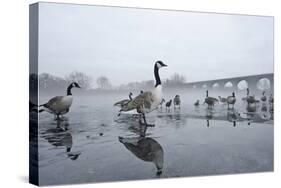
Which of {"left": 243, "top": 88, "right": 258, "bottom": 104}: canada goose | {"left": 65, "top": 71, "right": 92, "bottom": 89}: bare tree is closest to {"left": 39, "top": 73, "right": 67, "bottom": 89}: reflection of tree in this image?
{"left": 65, "top": 71, "right": 92, "bottom": 89}: bare tree

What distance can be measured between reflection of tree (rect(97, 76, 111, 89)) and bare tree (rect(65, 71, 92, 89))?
13cm

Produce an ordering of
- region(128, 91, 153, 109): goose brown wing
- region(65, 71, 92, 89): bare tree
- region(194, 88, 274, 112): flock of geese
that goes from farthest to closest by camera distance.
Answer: region(194, 88, 274, 112): flock of geese → region(128, 91, 153, 109): goose brown wing → region(65, 71, 92, 89): bare tree

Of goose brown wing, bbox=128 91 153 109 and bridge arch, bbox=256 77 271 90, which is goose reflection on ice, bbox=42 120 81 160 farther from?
bridge arch, bbox=256 77 271 90

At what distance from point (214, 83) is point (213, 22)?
0.88m

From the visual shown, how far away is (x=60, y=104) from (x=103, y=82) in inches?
26.4

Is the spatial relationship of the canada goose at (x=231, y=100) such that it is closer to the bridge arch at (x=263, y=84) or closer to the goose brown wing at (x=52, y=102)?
the bridge arch at (x=263, y=84)

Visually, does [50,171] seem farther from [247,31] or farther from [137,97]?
[247,31]

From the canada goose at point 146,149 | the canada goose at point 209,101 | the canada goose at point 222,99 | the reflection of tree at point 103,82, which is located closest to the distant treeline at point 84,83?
the reflection of tree at point 103,82

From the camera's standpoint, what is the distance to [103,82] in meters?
9.07

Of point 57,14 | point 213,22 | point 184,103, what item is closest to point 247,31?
point 213,22

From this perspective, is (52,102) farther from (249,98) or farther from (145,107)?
(249,98)

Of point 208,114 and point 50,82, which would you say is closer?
point 50,82

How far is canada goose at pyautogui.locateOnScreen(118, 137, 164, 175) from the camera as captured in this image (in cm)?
918

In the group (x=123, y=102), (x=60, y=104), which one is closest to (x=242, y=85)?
(x=123, y=102)
